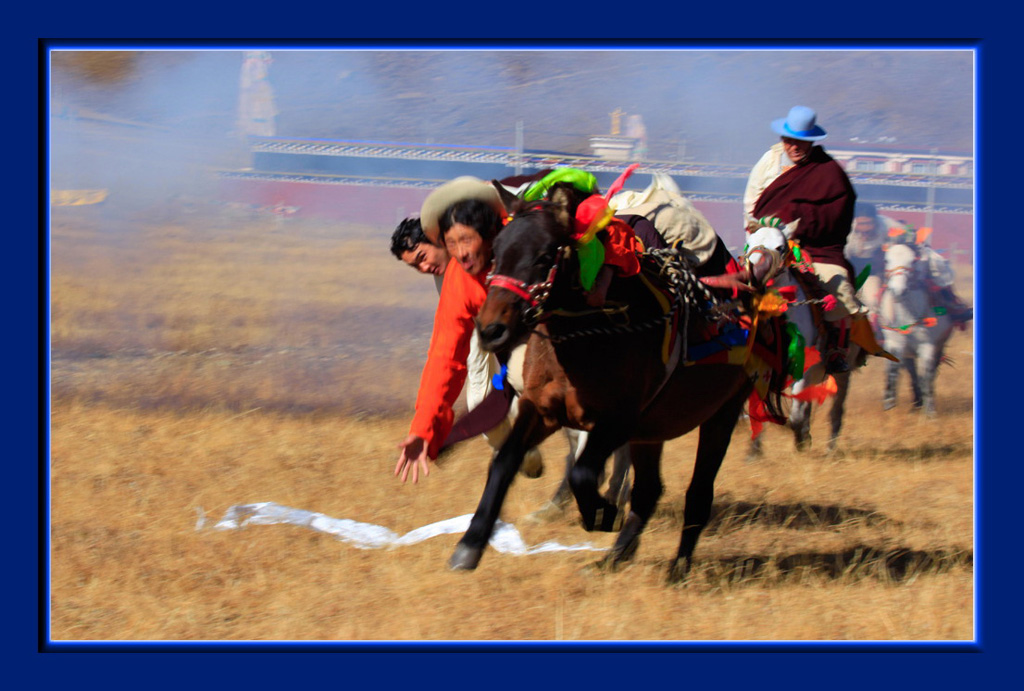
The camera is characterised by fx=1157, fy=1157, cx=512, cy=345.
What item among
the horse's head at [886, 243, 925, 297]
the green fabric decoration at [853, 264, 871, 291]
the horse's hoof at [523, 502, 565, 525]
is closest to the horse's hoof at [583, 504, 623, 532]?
the horse's hoof at [523, 502, 565, 525]

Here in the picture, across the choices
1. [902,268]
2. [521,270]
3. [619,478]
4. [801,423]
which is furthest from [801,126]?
[902,268]

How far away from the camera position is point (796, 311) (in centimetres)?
732

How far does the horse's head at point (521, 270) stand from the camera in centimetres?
441

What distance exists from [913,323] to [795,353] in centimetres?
627

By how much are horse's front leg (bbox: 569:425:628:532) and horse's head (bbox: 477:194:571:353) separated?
73 cm

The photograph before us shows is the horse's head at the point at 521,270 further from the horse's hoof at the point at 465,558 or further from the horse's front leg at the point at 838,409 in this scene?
the horse's front leg at the point at 838,409

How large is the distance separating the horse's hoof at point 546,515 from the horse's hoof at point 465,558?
7.84 ft

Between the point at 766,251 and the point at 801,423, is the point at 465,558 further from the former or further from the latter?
the point at 801,423

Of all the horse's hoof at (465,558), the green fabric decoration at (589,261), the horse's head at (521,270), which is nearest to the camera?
the horse's head at (521,270)

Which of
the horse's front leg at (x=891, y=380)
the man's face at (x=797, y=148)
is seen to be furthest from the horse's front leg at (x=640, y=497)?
the horse's front leg at (x=891, y=380)

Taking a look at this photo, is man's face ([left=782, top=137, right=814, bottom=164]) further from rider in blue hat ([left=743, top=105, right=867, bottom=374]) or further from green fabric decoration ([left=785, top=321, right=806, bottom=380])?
green fabric decoration ([left=785, top=321, right=806, bottom=380])

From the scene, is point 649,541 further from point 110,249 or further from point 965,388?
point 110,249

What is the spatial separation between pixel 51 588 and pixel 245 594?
1.01 metres

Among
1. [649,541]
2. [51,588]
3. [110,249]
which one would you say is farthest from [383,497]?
[110,249]
